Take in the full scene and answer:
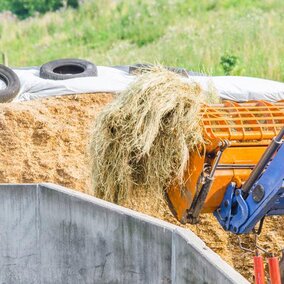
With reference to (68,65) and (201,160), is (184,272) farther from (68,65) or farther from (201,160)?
(68,65)

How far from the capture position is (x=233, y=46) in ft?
78.7

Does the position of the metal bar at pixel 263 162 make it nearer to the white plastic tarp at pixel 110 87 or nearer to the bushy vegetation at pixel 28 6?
the white plastic tarp at pixel 110 87

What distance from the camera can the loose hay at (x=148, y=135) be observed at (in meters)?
8.67

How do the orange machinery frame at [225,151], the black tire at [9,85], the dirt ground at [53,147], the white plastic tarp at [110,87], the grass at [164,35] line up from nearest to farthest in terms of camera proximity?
the orange machinery frame at [225,151], the dirt ground at [53,147], the black tire at [9,85], the white plastic tarp at [110,87], the grass at [164,35]

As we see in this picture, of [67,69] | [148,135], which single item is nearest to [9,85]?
[67,69]

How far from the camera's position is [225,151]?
28.1ft

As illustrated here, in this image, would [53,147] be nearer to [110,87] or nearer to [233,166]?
[110,87]

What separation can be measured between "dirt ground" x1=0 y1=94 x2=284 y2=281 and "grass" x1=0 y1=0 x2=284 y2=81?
17.6 ft

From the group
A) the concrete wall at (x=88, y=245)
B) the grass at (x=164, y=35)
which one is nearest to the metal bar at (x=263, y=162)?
the concrete wall at (x=88, y=245)

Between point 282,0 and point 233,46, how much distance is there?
36.1 feet

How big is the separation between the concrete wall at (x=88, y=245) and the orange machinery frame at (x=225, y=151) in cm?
98

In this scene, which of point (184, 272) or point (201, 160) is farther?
point (201, 160)

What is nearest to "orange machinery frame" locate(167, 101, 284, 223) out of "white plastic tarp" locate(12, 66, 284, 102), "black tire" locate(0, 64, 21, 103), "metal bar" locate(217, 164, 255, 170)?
"metal bar" locate(217, 164, 255, 170)

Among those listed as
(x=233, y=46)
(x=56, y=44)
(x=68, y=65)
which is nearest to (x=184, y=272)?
(x=68, y=65)
